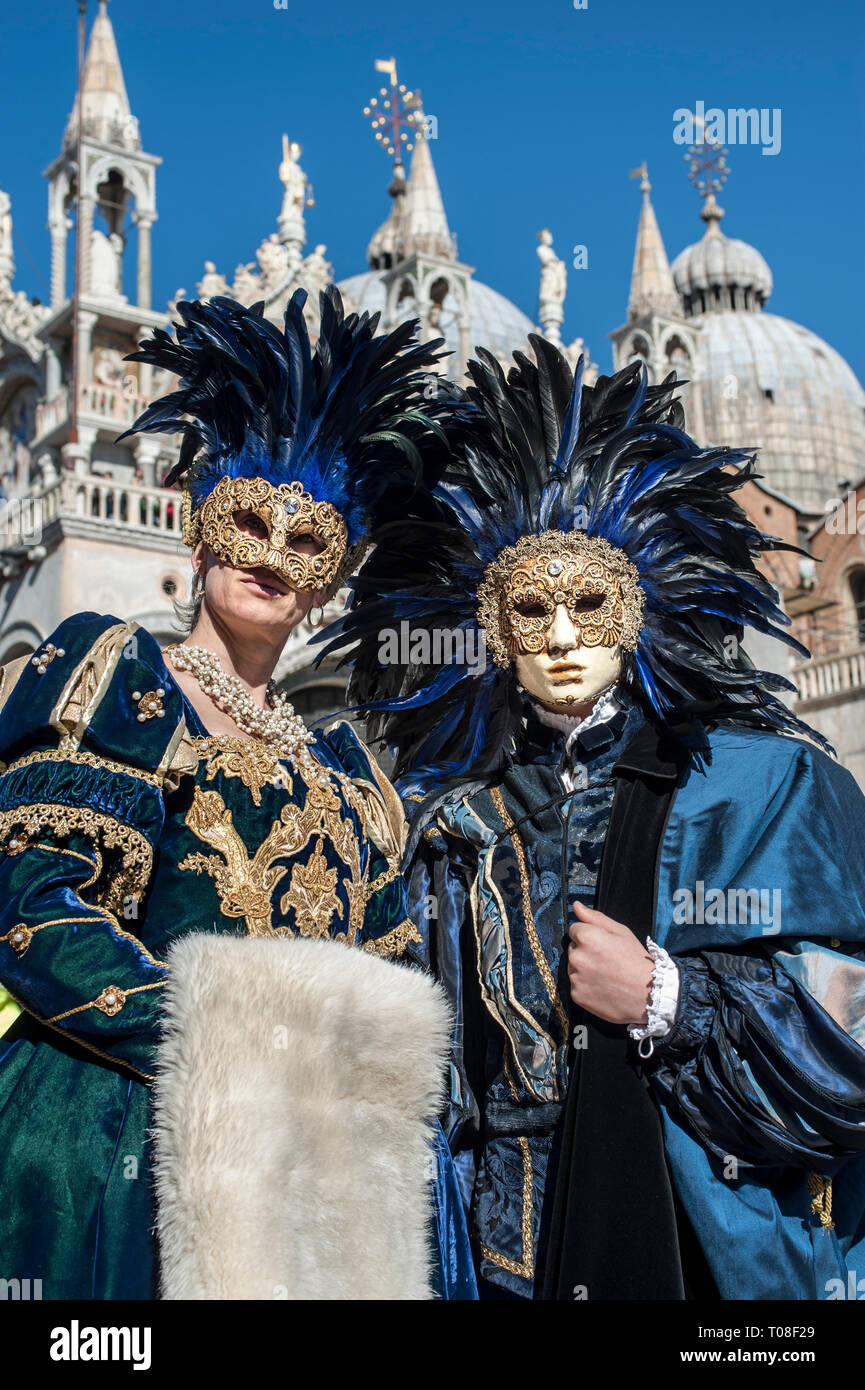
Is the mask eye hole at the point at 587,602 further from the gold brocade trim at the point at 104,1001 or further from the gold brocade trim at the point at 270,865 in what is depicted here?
the gold brocade trim at the point at 104,1001

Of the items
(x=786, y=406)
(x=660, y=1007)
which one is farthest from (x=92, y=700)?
(x=786, y=406)

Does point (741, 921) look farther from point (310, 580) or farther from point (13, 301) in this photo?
point (13, 301)

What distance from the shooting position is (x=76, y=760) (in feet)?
7.89

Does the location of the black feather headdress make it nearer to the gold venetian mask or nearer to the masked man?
the gold venetian mask

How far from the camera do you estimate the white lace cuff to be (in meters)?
2.84

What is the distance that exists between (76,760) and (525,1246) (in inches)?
57.7

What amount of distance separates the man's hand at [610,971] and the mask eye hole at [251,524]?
39.9 inches

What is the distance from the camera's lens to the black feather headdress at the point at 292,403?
115 inches

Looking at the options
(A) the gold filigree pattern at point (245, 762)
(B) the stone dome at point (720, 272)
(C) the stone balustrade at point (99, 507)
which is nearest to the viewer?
(A) the gold filigree pattern at point (245, 762)

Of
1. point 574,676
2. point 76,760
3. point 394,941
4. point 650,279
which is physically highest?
point 650,279

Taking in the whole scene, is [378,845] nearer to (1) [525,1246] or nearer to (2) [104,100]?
(1) [525,1246]

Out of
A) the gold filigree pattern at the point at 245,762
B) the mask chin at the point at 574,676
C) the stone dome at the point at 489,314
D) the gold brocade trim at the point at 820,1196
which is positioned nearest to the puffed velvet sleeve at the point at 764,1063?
the gold brocade trim at the point at 820,1196
